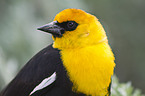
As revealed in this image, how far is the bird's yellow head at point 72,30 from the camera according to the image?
8.88 ft

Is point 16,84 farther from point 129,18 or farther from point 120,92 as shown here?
point 129,18

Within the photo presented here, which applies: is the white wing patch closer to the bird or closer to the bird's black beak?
the bird

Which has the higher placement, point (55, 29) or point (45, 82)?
point (55, 29)

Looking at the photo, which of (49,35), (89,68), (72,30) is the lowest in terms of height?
(49,35)

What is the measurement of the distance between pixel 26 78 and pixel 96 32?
3.02 ft

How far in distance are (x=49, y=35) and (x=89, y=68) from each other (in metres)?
2.21

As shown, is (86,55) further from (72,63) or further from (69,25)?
(69,25)

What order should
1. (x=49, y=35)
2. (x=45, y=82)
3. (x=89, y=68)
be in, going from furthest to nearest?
(x=49, y=35) → (x=45, y=82) → (x=89, y=68)

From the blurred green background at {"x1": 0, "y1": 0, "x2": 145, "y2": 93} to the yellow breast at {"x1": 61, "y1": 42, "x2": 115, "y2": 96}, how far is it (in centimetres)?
142

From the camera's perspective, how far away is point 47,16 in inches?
187

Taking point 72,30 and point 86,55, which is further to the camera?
point 72,30

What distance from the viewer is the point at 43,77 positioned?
2.75 metres

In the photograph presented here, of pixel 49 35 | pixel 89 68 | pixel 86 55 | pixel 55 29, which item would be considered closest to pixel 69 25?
pixel 55 29

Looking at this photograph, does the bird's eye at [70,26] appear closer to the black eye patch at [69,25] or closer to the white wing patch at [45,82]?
the black eye patch at [69,25]
